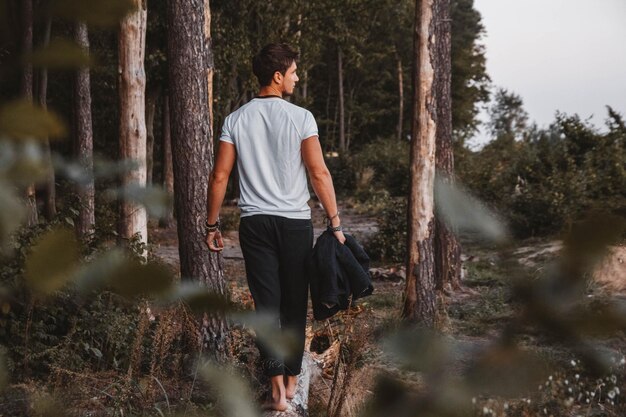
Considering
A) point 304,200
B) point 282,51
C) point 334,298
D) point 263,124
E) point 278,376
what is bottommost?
point 278,376

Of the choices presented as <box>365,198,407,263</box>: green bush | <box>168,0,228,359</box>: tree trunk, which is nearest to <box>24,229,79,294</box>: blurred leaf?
<box>168,0,228,359</box>: tree trunk

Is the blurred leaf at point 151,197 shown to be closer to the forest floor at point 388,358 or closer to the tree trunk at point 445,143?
the forest floor at point 388,358

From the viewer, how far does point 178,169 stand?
5078mm

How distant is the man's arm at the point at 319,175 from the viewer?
3547 mm

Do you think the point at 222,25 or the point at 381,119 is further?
the point at 381,119

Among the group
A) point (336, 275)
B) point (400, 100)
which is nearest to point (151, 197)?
point (336, 275)

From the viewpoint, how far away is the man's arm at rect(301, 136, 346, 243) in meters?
3.55

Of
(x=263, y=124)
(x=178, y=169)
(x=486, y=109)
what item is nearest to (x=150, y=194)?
(x=263, y=124)

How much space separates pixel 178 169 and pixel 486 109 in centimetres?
3895

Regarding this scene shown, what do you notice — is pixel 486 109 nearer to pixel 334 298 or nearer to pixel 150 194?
pixel 334 298

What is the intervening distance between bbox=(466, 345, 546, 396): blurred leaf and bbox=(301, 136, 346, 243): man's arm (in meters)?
3.16

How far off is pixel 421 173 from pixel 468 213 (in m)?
6.70

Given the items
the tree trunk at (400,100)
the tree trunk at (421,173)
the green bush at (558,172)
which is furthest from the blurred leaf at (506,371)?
the tree trunk at (400,100)

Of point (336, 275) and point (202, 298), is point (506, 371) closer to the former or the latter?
point (202, 298)
